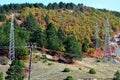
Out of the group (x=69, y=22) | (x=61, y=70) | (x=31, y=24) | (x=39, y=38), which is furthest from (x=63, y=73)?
(x=69, y=22)

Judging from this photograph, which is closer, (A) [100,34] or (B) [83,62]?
(B) [83,62]

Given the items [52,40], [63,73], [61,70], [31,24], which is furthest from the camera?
[31,24]

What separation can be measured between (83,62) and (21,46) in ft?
67.6

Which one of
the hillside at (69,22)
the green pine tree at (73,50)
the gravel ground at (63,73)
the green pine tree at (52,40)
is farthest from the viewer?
the hillside at (69,22)

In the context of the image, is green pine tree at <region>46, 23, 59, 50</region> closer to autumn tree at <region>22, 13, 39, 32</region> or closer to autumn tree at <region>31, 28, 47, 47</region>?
autumn tree at <region>31, 28, 47, 47</region>

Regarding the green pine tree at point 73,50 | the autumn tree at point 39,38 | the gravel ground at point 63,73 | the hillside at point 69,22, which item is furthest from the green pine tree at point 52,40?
the hillside at point 69,22

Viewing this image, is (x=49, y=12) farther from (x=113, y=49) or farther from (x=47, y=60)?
(x=47, y=60)

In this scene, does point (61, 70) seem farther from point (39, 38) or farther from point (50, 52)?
point (39, 38)

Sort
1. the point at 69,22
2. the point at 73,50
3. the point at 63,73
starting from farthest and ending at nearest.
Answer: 1. the point at 69,22
2. the point at 73,50
3. the point at 63,73

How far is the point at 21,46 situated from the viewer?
106 metres

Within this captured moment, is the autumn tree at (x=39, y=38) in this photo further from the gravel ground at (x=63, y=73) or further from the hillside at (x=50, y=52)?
the gravel ground at (x=63, y=73)

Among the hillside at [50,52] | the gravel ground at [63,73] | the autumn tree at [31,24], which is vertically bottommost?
the gravel ground at [63,73]

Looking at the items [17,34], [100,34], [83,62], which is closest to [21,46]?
[17,34]

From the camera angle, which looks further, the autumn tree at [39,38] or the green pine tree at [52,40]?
the autumn tree at [39,38]
